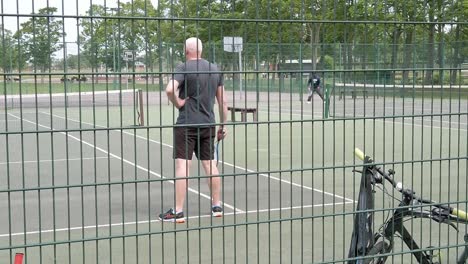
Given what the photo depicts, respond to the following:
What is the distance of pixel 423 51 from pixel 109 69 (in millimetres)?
2000

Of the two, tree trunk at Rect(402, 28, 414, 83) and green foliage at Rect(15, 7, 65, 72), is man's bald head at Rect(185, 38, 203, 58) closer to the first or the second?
green foliage at Rect(15, 7, 65, 72)

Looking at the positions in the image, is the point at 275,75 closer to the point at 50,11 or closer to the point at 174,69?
the point at 174,69

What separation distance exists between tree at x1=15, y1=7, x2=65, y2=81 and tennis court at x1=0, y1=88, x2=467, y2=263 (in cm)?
32

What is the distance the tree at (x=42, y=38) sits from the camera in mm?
3361

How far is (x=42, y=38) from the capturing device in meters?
3.41

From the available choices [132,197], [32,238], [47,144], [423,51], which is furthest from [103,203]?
[47,144]

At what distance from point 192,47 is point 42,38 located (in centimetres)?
93

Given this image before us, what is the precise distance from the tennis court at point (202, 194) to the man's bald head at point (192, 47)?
0.33 metres

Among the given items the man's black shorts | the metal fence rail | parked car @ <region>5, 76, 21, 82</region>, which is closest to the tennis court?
the metal fence rail

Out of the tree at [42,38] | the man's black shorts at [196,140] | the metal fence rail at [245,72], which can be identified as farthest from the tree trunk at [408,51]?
the tree at [42,38]

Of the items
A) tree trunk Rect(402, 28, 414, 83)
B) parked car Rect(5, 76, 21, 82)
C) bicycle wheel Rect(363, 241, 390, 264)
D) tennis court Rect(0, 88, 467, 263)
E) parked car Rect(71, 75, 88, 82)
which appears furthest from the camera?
bicycle wheel Rect(363, 241, 390, 264)

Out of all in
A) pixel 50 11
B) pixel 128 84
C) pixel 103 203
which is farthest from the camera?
pixel 103 203

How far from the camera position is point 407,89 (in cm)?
447

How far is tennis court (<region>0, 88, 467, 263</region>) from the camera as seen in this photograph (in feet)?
12.5
